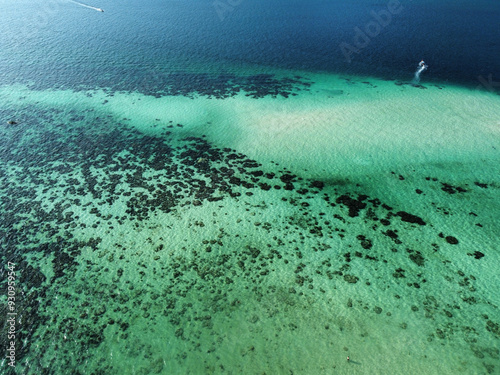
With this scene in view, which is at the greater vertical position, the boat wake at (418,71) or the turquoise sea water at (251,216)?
the boat wake at (418,71)

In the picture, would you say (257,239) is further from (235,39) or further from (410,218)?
(235,39)

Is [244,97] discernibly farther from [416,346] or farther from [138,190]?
[416,346]

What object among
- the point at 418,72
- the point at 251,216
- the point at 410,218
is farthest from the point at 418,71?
the point at 251,216

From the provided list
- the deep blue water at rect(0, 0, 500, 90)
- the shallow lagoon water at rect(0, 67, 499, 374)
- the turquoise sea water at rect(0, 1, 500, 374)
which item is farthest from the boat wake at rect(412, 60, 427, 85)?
the shallow lagoon water at rect(0, 67, 499, 374)

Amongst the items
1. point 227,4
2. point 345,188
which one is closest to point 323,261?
point 345,188

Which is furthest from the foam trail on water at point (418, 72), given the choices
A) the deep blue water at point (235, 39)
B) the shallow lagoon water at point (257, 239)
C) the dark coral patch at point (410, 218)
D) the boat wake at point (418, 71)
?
the dark coral patch at point (410, 218)

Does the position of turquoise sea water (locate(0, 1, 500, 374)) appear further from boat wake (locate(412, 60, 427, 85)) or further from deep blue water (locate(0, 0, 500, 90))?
boat wake (locate(412, 60, 427, 85))

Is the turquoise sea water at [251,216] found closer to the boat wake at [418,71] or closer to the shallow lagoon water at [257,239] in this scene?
the shallow lagoon water at [257,239]
